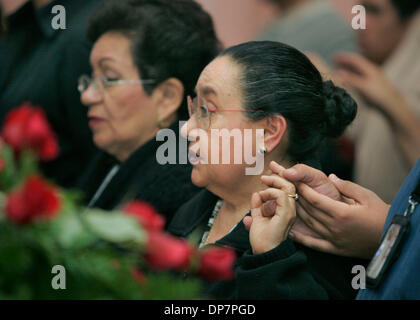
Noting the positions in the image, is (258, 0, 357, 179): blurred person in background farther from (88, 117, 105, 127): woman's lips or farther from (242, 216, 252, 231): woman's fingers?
(242, 216, 252, 231): woman's fingers

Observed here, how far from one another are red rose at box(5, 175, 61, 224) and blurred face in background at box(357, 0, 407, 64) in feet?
7.55

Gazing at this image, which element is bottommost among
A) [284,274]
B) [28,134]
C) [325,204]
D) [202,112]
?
[284,274]

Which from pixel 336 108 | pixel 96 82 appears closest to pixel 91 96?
pixel 96 82

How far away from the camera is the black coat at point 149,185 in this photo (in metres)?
2.03

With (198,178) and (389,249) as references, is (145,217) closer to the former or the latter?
(389,249)

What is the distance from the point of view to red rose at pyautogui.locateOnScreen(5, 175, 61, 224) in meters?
0.78

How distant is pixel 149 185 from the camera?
6.89 feet

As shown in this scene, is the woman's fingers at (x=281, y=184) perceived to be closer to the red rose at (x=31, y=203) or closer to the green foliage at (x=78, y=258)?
the green foliage at (x=78, y=258)

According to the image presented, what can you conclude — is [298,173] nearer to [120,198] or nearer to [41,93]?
[120,198]

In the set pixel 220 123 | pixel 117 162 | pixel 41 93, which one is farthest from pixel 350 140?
pixel 220 123

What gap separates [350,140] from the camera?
10.4ft

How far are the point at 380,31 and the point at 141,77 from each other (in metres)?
1.17

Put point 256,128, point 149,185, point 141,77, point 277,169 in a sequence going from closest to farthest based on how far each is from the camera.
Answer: point 277,169, point 256,128, point 149,185, point 141,77

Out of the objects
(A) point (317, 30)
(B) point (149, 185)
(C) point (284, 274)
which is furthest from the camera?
(A) point (317, 30)
